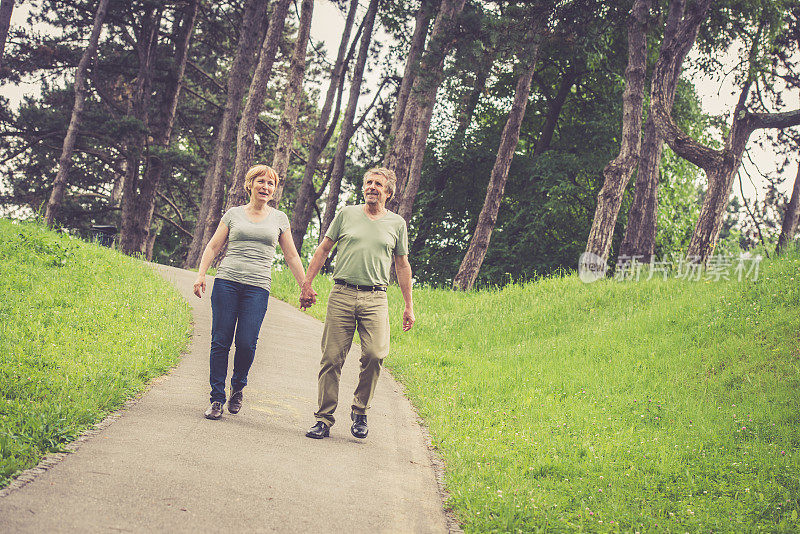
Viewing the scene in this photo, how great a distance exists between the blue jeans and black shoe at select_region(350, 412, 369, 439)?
3.64 ft

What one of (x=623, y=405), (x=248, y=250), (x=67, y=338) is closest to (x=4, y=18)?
(x=67, y=338)

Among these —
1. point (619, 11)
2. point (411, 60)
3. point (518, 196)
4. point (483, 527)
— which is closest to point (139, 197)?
point (411, 60)

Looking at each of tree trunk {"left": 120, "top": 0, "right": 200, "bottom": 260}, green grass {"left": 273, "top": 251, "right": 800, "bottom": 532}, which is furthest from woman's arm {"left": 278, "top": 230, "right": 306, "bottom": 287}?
tree trunk {"left": 120, "top": 0, "right": 200, "bottom": 260}

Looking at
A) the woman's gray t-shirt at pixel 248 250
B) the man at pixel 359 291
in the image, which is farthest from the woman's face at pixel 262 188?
the man at pixel 359 291

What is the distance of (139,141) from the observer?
24.8 metres

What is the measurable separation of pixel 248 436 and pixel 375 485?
118 cm

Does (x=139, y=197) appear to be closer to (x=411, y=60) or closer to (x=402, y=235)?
(x=411, y=60)

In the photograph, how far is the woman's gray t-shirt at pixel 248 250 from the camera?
18.5 ft

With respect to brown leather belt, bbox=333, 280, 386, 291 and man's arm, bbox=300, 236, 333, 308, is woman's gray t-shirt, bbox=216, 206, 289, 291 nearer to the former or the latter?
man's arm, bbox=300, 236, 333, 308

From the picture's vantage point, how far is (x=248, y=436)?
5215 millimetres

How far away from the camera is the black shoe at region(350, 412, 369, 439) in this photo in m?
5.80

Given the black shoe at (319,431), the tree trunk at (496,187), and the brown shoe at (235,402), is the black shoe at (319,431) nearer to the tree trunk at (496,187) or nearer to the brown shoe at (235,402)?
the brown shoe at (235,402)

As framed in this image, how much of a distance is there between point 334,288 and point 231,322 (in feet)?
3.12

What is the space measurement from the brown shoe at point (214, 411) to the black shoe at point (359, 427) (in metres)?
1.19
